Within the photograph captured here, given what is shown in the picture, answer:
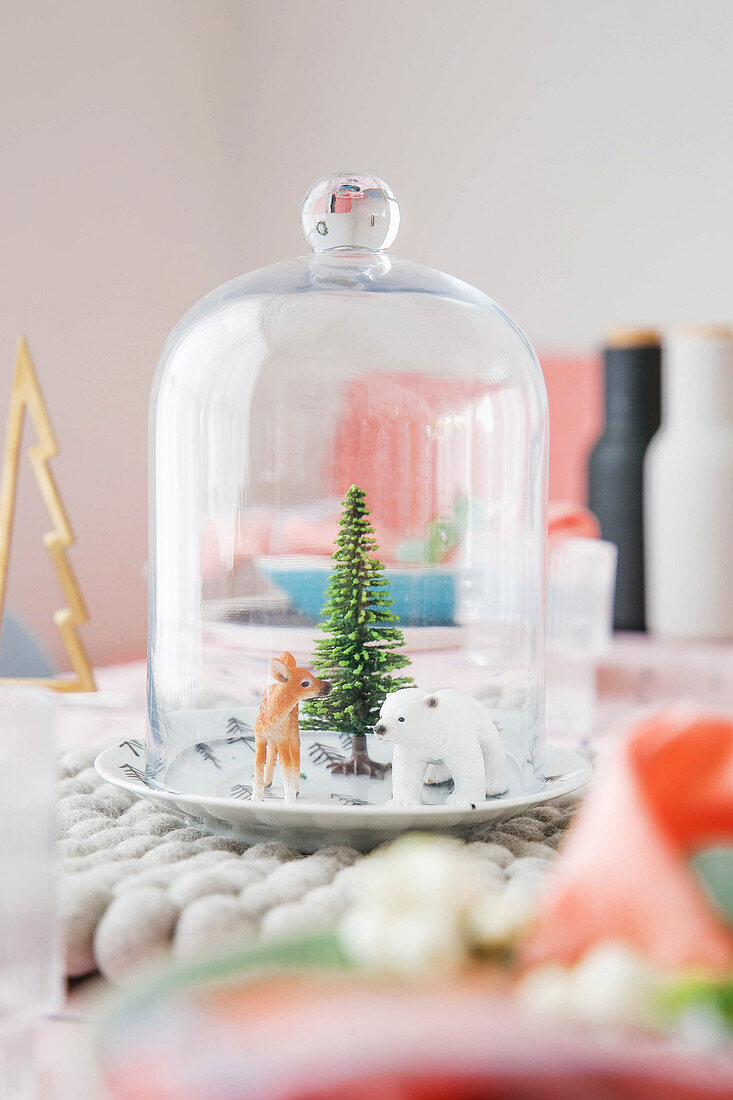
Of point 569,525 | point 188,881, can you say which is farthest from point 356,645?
point 569,525

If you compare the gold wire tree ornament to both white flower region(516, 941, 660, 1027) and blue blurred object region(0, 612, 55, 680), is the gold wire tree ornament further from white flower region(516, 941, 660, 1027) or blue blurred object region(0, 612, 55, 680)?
white flower region(516, 941, 660, 1027)

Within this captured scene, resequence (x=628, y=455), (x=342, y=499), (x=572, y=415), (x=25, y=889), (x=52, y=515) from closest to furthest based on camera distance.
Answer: (x=25, y=889)
(x=342, y=499)
(x=52, y=515)
(x=628, y=455)
(x=572, y=415)

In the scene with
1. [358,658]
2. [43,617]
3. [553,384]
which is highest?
[553,384]

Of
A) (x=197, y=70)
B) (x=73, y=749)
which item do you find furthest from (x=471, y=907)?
(x=197, y=70)

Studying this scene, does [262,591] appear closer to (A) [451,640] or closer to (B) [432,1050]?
(A) [451,640]

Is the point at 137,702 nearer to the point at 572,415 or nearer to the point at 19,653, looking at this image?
the point at 19,653

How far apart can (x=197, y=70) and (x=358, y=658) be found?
61.2 inches

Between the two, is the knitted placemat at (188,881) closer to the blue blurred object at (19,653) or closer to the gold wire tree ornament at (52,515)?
the gold wire tree ornament at (52,515)

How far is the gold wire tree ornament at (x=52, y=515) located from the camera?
0.90 meters

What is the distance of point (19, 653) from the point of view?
4.30ft

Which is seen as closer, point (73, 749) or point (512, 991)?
point (512, 991)

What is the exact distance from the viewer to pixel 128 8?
5.28ft

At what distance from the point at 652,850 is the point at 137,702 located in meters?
0.76

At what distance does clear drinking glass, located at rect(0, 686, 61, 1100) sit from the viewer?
0.31 meters
